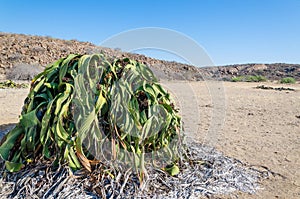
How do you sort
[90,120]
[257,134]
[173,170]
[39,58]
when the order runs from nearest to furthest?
[90,120] < [173,170] < [257,134] < [39,58]

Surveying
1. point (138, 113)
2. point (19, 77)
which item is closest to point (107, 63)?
point (138, 113)

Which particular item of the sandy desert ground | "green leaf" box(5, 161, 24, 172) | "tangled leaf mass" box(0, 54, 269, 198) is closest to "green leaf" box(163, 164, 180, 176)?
"tangled leaf mass" box(0, 54, 269, 198)

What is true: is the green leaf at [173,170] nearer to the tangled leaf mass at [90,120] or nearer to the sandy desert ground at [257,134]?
the tangled leaf mass at [90,120]

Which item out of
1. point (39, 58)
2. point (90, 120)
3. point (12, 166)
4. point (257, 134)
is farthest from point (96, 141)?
point (39, 58)

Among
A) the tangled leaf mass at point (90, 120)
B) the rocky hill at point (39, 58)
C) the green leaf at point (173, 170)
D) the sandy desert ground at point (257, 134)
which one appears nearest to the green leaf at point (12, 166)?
the tangled leaf mass at point (90, 120)

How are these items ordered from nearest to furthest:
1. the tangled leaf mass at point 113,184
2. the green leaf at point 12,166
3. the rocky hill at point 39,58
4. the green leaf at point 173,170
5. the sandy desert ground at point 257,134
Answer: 1. the tangled leaf mass at point 113,184
2. the green leaf at point 12,166
3. the green leaf at point 173,170
4. the sandy desert ground at point 257,134
5. the rocky hill at point 39,58

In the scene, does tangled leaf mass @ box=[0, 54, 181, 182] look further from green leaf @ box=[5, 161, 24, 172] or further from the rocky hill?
the rocky hill

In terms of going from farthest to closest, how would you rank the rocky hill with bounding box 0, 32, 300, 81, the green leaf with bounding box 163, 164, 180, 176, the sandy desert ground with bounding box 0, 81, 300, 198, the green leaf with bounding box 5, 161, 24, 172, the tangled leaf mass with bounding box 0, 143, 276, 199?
the rocky hill with bounding box 0, 32, 300, 81
the sandy desert ground with bounding box 0, 81, 300, 198
the green leaf with bounding box 163, 164, 180, 176
the green leaf with bounding box 5, 161, 24, 172
the tangled leaf mass with bounding box 0, 143, 276, 199

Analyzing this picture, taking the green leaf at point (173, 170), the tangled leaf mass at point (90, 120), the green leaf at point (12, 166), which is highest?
the tangled leaf mass at point (90, 120)

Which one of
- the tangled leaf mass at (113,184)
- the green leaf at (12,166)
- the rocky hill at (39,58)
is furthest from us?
the rocky hill at (39,58)

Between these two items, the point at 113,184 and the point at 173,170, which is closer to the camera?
the point at 113,184

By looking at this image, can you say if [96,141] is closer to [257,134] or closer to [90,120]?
[90,120]

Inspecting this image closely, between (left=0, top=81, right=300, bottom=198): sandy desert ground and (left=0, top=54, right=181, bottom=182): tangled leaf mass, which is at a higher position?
(left=0, top=54, right=181, bottom=182): tangled leaf mass

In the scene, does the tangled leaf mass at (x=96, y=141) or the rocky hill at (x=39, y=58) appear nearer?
the tangled leaf mass at (x=96, y=141)
